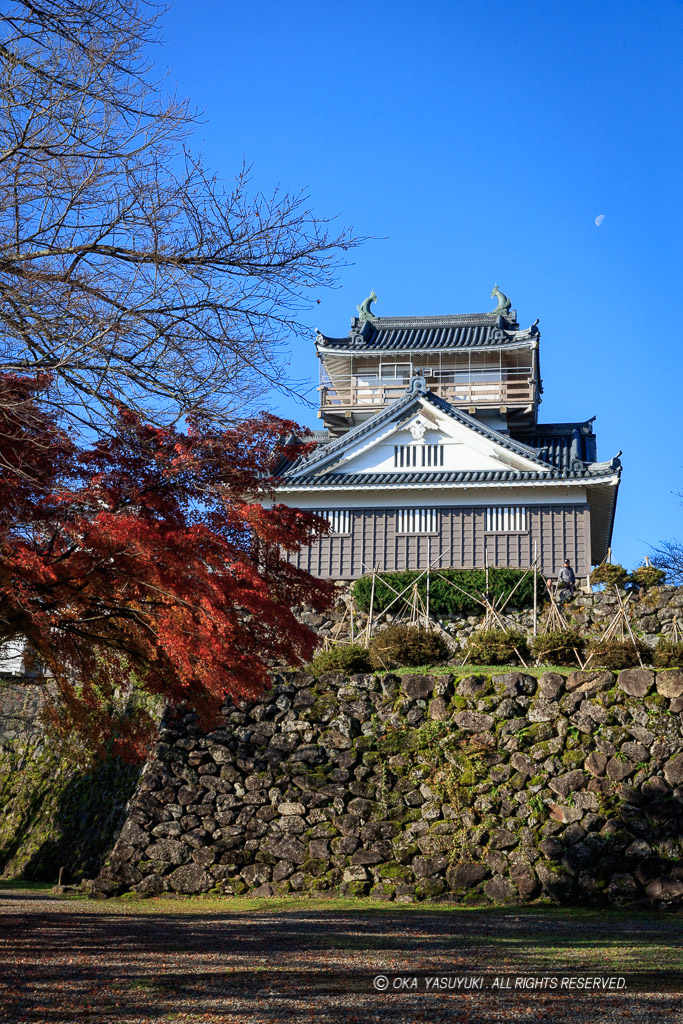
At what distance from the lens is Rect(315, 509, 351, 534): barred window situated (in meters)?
26.8

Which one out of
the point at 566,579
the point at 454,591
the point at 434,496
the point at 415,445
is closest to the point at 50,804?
the point at 454,591

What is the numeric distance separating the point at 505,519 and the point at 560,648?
10.1 metres

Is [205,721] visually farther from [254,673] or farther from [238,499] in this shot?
[238,499]

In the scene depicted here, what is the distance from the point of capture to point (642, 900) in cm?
1264

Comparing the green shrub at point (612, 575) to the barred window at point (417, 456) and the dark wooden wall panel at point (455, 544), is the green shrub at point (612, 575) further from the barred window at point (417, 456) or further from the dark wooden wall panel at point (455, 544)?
the barred window at point (417, 456)

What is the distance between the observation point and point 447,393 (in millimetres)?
34656

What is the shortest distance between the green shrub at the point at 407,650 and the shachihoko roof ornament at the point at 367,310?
77.9ft

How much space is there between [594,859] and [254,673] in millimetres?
6111

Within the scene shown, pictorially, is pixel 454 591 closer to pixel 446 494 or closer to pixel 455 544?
pixel 455 544

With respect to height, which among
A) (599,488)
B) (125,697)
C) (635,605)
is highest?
(599,488)

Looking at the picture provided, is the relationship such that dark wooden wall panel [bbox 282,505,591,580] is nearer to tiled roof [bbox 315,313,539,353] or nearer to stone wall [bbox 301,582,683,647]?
stone wall [bbox 301,582,683,647]

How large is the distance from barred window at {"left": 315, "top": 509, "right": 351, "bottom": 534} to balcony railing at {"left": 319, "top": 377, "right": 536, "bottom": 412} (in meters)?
7.51

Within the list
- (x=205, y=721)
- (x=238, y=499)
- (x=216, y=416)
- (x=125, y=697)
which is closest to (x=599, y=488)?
(x=125, y=697)

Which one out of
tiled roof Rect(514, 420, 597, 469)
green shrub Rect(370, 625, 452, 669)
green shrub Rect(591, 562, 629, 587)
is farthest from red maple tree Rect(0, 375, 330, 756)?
tiled roof Rect(514, 420, 597, 469)
